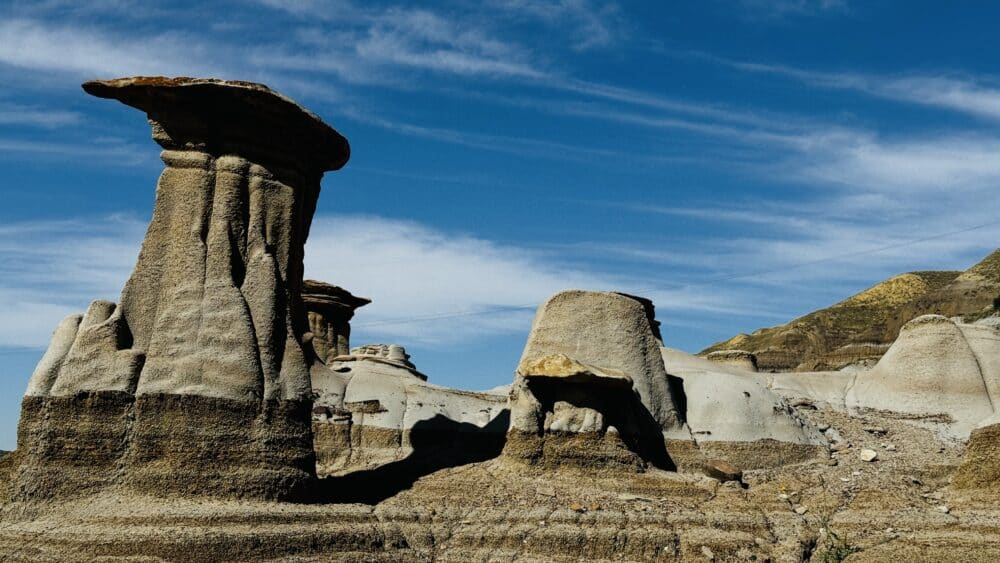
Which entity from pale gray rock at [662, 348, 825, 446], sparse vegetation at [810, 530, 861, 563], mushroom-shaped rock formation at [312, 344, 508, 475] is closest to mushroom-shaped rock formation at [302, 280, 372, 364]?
mushroom-shaped rock formation at [312, 344, 508, 475]

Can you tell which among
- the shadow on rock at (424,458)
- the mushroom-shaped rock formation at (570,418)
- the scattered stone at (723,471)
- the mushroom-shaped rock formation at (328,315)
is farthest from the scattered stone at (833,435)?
the mushroom-shaped rock formation at (328,315)

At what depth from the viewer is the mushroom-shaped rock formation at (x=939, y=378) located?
1057 inches

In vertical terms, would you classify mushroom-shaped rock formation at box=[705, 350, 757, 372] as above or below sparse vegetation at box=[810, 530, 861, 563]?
above

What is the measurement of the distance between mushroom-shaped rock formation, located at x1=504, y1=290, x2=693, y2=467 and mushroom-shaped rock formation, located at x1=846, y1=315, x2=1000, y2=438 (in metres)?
6.42

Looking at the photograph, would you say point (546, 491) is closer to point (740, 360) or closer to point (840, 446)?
point (840, 446)

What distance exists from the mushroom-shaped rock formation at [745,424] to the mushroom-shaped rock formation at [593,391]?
0.57 meters

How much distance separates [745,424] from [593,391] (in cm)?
447

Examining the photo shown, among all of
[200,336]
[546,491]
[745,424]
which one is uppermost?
[200,336]

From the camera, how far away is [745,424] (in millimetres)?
24906

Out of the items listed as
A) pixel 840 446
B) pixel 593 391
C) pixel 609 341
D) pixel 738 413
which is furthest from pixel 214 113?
pixel 840 446

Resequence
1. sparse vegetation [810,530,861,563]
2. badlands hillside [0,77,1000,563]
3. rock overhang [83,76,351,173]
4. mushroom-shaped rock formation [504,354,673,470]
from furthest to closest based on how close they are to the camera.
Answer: mushroom-shaped rock formation [504,354,673,470], rock overhang [83,76,351,173], sparse vegetation [810,530,861,563], badlands hillside [0,77,1000,563]

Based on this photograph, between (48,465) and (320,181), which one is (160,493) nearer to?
(48,465)

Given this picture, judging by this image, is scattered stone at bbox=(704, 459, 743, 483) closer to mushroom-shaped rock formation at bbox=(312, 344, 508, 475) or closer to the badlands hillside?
the badlands hillside

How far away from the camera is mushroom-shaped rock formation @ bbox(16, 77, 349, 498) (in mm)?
18062
